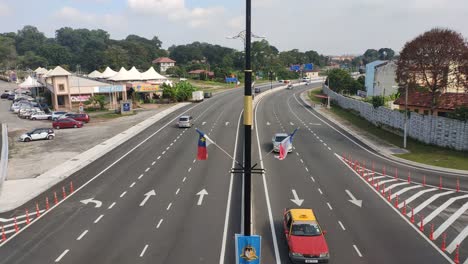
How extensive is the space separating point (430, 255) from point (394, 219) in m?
4.62

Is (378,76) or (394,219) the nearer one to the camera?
(394,219)

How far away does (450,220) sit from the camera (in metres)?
23.4

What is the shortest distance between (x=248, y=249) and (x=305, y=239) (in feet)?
24.5

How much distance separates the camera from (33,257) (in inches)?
766

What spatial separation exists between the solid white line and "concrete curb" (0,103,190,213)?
26096mm

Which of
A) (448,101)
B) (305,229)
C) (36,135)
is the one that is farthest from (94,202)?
(448,101)

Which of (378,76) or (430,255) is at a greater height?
(378,76)

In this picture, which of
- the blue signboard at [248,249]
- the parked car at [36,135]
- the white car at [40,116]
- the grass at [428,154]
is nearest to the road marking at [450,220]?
the grass at [428,154]

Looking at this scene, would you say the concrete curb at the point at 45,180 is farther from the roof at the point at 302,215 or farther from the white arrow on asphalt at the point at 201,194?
the roof at the point at 302,215

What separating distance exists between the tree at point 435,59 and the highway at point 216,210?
10219mm

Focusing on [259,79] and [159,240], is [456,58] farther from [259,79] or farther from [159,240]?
[259,79]

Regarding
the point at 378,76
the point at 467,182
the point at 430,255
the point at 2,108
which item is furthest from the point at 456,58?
the point at 2,108

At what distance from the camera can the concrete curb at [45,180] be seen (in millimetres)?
28125

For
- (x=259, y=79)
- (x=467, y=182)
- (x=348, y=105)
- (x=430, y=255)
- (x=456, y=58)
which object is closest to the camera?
(x=430, y=255)
